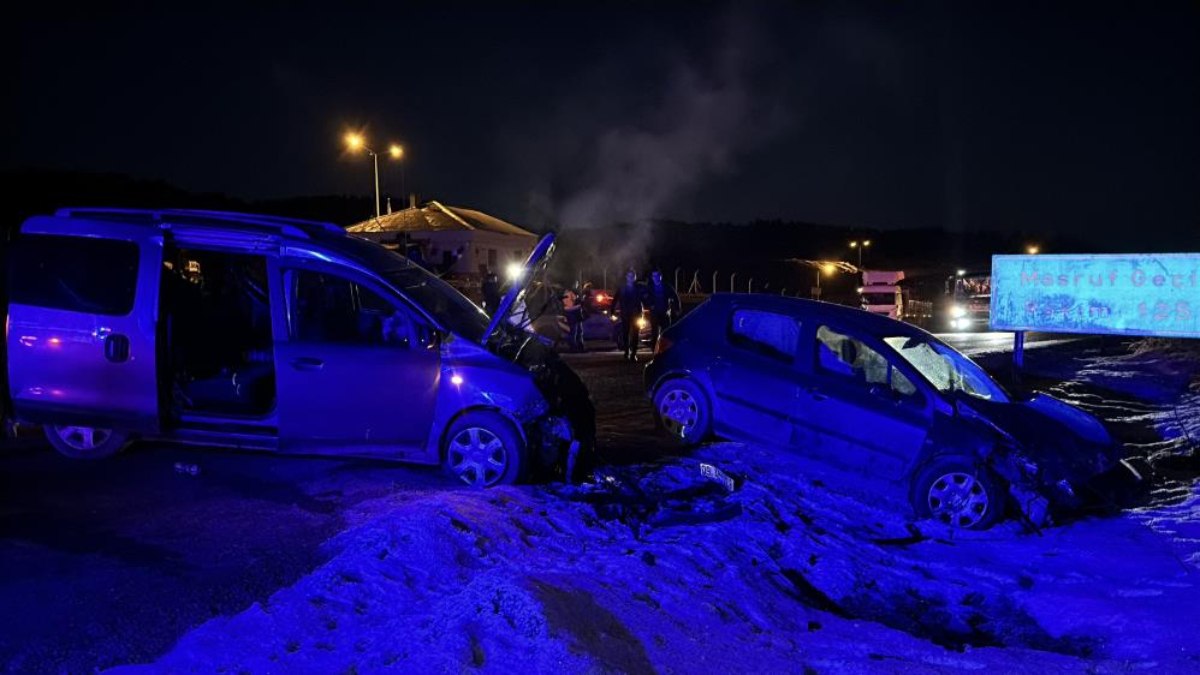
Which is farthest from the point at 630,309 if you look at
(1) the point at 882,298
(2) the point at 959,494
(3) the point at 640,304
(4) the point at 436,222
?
(4) the point at 436,222

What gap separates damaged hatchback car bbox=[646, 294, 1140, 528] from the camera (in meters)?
6.68

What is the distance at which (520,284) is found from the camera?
270 inches

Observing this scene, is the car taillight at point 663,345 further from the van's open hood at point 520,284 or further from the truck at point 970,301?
the truck at point 970,301

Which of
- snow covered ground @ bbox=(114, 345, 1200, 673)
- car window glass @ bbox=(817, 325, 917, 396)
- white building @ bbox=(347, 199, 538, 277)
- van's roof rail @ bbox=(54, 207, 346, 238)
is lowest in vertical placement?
snow covered ground @ bbox=(114, 345, 1200, 673)

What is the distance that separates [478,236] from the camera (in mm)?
35219

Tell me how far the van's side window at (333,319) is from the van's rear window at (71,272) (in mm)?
1267

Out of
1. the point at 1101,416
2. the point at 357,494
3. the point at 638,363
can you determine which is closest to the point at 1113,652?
the point at 357,494

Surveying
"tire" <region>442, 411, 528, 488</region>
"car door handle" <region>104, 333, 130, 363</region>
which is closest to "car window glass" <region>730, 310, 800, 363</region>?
"tire" <region>442, 411, 528, 488</region>

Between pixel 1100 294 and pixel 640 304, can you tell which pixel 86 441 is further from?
pixel 1100 294

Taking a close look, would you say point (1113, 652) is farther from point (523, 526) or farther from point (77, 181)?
point (77, 181)

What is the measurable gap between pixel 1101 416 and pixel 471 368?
29.9ft

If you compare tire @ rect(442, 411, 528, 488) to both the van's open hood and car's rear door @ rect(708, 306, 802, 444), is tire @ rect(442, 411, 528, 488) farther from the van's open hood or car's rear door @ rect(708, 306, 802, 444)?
car's rear door @ rect(708, 306, 802, 444)

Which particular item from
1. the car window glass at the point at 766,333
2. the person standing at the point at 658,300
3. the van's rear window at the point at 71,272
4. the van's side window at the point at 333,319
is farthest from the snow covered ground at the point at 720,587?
the person standing at the point at 658,300

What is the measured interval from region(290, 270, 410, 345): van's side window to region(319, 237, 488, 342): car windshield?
20 cm
